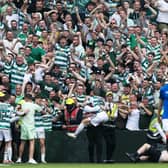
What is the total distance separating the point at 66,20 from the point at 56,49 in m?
1.59

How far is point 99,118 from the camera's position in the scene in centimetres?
2502

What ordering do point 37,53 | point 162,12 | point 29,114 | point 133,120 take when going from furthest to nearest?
1. point 162,12
2. point 37,53
3. point 133,120
4. point 29,114

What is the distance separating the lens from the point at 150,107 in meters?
26.6

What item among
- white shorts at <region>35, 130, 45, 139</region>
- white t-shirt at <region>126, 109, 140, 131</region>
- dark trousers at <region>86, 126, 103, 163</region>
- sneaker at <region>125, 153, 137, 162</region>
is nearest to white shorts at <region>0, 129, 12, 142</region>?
white shorts at <region>35, 130, 45, 139</region>

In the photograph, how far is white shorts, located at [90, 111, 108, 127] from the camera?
82.1 ft

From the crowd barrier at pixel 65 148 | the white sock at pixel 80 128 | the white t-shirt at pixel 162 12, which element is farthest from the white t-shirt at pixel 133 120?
the white t-shirt at pixel 162 12

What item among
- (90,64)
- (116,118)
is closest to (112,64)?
(90,64)

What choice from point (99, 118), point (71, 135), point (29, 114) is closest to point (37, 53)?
point (29, 114)

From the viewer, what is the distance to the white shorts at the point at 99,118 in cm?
2502

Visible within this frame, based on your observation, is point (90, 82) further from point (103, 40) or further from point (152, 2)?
point (152, 2)

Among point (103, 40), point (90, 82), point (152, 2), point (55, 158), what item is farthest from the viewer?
point (152, 2)

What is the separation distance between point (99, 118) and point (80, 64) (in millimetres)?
3271

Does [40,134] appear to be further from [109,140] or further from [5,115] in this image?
[109,140]

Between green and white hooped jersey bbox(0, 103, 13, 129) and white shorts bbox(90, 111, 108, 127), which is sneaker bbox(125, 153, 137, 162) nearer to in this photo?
white shorts bbox(90, 111, 108, 127)
